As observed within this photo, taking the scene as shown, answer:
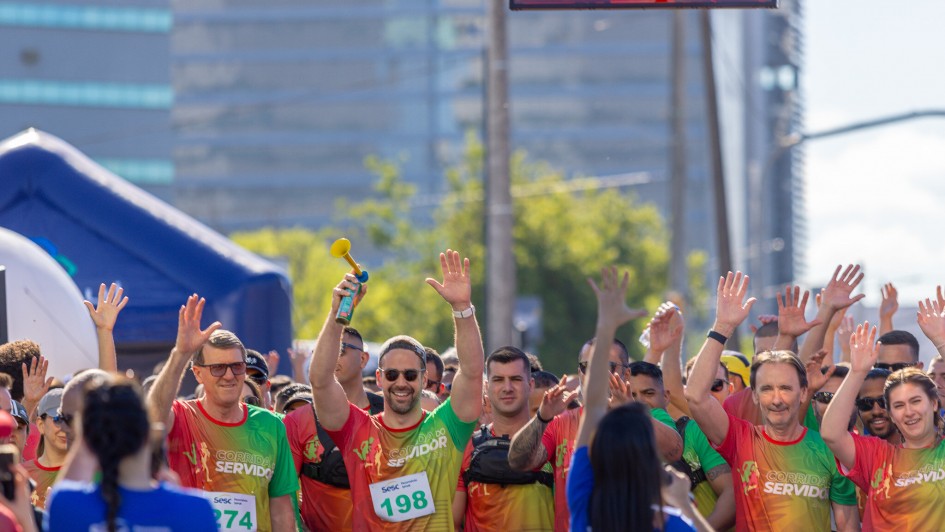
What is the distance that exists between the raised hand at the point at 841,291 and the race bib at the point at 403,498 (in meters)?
2.35

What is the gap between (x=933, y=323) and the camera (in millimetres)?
7418

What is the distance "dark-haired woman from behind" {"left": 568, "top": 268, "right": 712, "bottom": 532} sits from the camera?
4.87 m

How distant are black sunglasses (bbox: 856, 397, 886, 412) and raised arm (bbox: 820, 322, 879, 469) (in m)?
0.67

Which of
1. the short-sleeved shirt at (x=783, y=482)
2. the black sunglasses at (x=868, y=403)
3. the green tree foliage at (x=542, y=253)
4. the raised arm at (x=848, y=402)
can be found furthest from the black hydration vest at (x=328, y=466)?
the green tree foliage at (x=542, y=253)

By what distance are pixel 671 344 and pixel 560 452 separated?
863 mm

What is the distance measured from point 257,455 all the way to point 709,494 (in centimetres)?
207

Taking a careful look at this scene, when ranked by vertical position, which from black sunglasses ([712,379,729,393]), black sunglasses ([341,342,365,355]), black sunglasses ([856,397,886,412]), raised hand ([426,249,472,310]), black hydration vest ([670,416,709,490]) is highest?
raised hand ([426,249,472,310])

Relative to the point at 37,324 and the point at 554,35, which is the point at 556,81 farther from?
the point at 37,324

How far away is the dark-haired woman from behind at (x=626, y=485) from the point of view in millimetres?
4867

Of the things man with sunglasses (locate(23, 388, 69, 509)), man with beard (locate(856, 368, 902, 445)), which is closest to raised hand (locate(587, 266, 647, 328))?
man with beard (locate(856, 368, 902, 445))

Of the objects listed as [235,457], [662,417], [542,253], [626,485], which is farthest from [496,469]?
[542,253]

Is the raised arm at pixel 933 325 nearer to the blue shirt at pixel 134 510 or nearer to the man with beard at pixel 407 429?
the man with beard at pixel 407 429

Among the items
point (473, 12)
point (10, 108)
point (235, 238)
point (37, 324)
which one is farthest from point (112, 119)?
point (37, 324)

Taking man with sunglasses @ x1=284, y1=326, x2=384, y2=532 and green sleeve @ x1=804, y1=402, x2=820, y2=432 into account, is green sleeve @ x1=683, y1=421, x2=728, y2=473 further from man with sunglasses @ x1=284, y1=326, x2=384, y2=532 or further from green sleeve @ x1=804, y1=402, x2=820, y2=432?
man with sunglasses @ x1=284, y1=326, x2=384, y2=532
